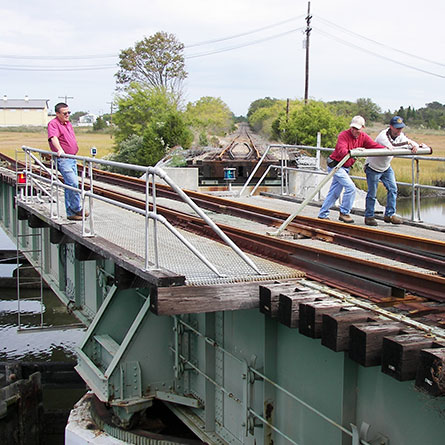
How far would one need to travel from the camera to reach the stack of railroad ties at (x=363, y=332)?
3471mm

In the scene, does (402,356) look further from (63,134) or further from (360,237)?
(63,134)

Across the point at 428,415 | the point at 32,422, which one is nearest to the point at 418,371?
the point at 428,415

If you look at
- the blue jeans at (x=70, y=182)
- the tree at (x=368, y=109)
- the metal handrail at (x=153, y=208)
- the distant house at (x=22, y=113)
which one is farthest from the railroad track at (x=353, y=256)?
the distant house at (x=22, y=113)

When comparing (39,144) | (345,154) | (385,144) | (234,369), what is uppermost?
(39,144)

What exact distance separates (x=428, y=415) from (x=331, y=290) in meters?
1.62

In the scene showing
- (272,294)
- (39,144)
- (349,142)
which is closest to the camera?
(272,294)

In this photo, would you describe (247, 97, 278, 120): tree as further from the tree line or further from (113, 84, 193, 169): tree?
(113, 84, 193, 169): tree

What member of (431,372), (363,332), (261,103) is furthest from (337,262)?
(261,103)

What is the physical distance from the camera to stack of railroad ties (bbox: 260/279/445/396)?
3471 mm

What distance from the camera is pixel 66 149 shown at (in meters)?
9.28

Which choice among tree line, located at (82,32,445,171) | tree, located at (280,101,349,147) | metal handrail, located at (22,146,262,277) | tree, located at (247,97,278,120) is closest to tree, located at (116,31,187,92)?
tree line, located at (82,32,445,171)

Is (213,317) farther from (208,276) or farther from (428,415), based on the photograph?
(428,415)

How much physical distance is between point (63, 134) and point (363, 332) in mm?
6483

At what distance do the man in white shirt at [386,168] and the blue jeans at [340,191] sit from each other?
1.00 feet
